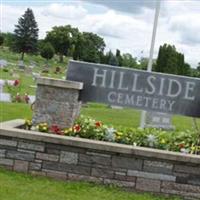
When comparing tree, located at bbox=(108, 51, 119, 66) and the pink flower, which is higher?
tree, located at bbox=(108, 51, 119, 66)

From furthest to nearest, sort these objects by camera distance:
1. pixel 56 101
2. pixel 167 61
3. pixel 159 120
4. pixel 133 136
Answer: pixel 167 61, pixel 159 120, pixel 56 101, pixel 133 136

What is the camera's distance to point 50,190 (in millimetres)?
6395

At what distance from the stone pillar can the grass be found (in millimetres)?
1134

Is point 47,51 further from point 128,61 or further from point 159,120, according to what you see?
point 159,120

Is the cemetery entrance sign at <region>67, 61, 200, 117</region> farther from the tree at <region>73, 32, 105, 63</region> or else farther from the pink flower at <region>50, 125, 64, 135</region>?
the tree at <region>73, 32, 105, 63</region>

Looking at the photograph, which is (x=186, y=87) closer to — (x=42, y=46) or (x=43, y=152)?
(x=43, y=152)

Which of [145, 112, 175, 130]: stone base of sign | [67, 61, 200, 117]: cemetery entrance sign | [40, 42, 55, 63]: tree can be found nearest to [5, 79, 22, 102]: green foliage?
[145, 112, 175, 130]: stone base of sign

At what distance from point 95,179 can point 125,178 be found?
38 centimetres

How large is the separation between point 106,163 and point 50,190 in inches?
32.5

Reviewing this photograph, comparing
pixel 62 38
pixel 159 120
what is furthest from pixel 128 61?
pixel 159 120

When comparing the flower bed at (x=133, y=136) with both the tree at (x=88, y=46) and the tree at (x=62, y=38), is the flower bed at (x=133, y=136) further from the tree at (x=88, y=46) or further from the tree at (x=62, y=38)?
the tree at (x=62, y=38)

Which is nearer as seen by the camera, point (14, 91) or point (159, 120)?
point (159, 120)

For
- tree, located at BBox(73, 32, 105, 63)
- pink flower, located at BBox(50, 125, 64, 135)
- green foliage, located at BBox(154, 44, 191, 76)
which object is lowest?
pink flower, located at BBox(50, 125, 64, 135)

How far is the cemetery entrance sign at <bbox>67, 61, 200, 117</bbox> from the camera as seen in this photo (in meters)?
7.91
